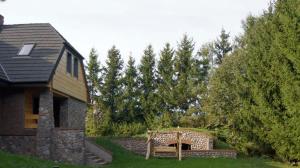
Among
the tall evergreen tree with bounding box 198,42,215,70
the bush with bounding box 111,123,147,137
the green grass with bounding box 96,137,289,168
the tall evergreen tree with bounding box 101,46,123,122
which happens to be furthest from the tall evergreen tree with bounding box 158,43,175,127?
the green grass with bounding box 96,137,289,168

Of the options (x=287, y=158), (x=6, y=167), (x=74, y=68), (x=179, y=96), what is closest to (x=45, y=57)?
(x=74, y=68)

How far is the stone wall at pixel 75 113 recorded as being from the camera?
75.7 ft

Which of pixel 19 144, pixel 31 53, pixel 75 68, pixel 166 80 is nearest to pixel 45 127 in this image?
pixel 19 144

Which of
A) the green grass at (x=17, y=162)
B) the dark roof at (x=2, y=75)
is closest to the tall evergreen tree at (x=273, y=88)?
the green grass at (x=17, y=162)

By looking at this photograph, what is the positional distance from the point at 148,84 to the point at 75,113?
16.8 metres

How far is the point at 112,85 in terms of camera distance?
1631 inches

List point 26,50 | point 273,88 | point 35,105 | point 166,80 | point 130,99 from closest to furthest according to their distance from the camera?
point 26,50, point 35,105, point 273,88, point 166,80, point 130,99

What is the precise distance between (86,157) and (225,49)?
26.5 meters

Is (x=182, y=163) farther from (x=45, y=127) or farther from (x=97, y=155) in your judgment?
(x=45, y=127)

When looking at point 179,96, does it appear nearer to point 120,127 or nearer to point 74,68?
point 120,127

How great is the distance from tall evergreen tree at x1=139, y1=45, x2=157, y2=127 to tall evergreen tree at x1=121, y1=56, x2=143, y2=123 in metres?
0.64

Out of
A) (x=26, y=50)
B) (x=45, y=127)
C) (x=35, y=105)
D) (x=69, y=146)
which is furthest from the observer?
(x=35, y=105)

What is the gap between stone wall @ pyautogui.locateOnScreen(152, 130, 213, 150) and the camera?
26.8 metres

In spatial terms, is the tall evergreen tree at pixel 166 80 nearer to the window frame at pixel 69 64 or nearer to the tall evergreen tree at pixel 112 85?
the tall evergreen tree at pixel 112 85
